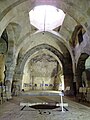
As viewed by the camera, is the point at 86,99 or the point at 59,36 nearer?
the point at 86,99

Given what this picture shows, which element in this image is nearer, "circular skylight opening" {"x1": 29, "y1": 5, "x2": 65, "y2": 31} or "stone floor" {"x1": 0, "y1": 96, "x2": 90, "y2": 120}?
"stone floor" {"x1": 0, "y1": 96, "x2": 90, "y2": 120}

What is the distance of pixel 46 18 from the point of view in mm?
10727

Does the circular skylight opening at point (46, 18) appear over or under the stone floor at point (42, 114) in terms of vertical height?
over

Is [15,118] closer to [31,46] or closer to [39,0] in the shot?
[39,0]

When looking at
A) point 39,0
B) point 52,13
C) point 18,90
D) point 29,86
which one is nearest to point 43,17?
point 52,13

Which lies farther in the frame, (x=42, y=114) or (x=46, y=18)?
(x=46, y=18)

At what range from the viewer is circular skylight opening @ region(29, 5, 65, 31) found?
10.3m

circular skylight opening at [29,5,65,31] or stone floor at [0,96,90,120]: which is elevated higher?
circular skylight opening at [29,5,65,31]

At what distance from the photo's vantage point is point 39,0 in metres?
5.91

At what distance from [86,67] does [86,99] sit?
366 cm

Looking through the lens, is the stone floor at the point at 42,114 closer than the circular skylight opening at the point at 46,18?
Yes

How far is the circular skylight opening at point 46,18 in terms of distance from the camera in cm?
1029

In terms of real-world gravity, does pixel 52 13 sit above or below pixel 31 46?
above

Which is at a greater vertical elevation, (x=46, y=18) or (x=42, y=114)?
(x=46, y=18)
